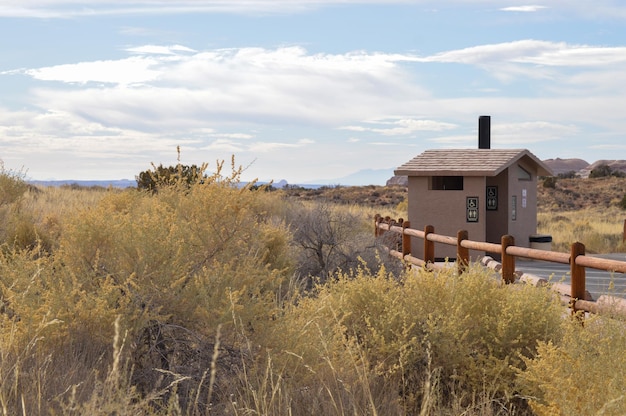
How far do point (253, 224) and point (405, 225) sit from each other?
9.65 meters

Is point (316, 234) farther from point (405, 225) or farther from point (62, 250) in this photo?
point (62, 250)

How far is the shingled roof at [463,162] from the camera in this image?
20562 mm

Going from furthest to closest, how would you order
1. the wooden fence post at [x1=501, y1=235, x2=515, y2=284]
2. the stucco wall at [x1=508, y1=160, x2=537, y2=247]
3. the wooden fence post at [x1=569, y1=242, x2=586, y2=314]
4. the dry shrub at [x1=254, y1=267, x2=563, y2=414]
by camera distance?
the stucco wall at [x1=508, y1=160, x2=537, y2=247] < the wooden fence post at [x1=501, y1=235, x2=515, y2=284] < the wooden fence post at [x1=569, y1=242, x2=586, y2=314] < the dry shrub at [x1=254, y1=267, x2=563, y2=414]

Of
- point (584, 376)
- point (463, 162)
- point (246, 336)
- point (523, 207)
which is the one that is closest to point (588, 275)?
point (523, 207)

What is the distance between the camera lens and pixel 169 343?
6.22 metres

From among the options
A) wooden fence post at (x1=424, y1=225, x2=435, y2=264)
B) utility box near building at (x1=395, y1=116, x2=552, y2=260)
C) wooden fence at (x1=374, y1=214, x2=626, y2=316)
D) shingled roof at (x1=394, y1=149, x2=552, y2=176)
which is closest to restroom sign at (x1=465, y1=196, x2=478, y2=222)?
utility box near building at (x1=395, y1=116, x2=552, y2=260)

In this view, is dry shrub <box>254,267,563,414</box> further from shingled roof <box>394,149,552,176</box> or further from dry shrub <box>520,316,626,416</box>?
shingled roof <box>394,149,552,176</box>

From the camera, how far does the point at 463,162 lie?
2120cm

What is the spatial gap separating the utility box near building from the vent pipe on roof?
82 centimetres

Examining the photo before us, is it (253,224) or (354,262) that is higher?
(253,224)

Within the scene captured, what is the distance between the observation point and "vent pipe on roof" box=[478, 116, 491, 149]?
23250 mm

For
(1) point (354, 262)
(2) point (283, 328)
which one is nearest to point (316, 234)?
(1) point (354, 262)

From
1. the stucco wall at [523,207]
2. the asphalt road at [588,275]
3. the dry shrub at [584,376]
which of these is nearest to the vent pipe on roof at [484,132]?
the stucco wall at [523,207]

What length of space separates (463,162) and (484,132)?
2.73 meters
